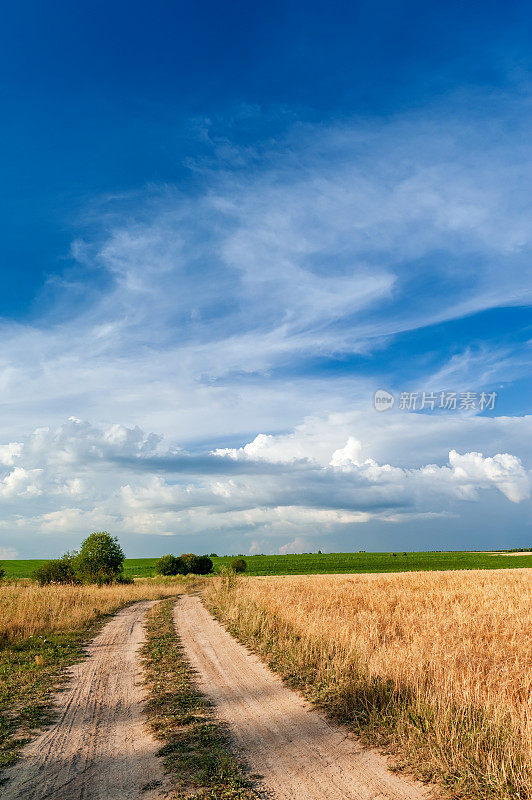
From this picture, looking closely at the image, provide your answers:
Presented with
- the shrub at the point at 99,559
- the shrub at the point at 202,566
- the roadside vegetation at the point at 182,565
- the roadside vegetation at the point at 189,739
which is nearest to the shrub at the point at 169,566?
the roadside vegetation at the point at 182,565

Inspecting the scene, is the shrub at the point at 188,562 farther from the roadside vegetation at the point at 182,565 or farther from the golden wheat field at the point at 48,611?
the golden wheat field at the point at 48,611

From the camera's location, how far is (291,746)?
6.83 metres

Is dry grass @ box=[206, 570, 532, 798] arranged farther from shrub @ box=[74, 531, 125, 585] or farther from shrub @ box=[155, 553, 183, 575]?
shrub @ box=[155, 553, 183, 575]

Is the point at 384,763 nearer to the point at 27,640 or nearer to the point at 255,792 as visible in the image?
the point at 255,792

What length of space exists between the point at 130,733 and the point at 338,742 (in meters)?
3.10

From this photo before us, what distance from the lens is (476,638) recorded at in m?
12.0

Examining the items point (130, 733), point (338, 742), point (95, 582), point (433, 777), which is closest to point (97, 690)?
point (130, 733)

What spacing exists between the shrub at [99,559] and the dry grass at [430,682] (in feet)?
96.4

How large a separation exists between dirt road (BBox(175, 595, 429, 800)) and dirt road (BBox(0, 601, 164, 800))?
132cm

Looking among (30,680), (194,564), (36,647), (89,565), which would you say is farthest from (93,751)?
(194,564)

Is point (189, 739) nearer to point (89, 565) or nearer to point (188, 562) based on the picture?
point (89, 565)

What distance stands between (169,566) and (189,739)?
206 feet

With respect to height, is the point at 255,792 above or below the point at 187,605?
above

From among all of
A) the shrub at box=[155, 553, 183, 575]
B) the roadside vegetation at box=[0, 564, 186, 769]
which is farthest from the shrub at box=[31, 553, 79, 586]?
the shrub at box=[155, 553, 183, 575]
